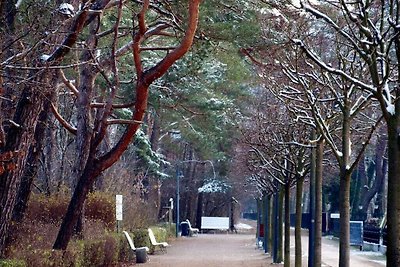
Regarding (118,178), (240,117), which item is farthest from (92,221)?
(240,117)

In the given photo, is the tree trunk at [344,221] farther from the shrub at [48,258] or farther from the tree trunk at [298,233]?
the tree trunk at [298,233]

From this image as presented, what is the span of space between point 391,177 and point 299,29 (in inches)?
236

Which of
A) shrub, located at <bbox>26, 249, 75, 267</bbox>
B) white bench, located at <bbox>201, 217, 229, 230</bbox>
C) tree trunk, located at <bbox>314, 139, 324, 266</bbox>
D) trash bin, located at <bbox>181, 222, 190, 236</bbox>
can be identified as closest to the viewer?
shrub, located at <bbox>26, 249, 75, 267</bbox>

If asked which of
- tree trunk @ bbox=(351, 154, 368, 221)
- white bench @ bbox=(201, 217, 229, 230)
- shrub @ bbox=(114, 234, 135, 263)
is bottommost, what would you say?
Answer: shrub @ bbox=(114, 234, 135, 263)

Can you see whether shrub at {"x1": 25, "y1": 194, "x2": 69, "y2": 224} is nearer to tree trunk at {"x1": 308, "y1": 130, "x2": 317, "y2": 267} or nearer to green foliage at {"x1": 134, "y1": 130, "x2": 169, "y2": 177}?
tree trunk at {"x1": 308, "y1": 130, "x2": 317, "y2": 267}

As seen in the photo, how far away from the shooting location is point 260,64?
17750 millimetres

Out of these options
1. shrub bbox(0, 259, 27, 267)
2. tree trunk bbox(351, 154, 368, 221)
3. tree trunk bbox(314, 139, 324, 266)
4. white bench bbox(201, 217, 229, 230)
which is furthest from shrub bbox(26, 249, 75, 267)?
white bench bbox(201, 217, 229, 230)

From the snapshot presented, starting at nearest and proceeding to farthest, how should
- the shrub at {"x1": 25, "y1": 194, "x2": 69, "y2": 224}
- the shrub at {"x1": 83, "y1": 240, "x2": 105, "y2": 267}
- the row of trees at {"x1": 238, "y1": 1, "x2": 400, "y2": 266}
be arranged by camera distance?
Result: the row of trees at {"x1": 238, "y1": 1, "x2": 400, "y2": 266}
the shrub at {"x1": 83, "y1": 240, "x2": 105, "y2": 267}
the shrub at {"x1": 25, "y1": 194, "x2": 69, "y2": 224}

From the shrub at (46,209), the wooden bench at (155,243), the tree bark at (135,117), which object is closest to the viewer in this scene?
the tree bark at (135,117)

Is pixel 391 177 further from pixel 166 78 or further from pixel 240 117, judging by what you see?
pixel 240 117

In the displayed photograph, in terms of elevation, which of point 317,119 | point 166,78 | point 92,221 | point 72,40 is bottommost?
point 92,221

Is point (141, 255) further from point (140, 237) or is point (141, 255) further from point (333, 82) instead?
point (333, 82)

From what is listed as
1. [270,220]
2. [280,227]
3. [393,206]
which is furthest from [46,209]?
[393,206]

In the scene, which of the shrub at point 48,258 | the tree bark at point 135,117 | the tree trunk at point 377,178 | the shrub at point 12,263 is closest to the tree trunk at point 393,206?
the shrub at point 12,263
